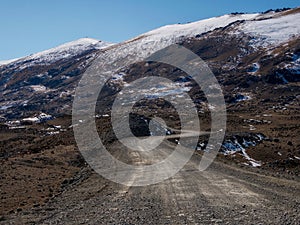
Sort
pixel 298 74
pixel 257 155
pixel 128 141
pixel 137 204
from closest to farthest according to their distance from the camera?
1. pixel 137 204
2. pixel 128 141
3. pixel 257 155
4. pixel 298 74

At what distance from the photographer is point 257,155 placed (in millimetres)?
53312

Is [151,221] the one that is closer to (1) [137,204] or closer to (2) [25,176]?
(1) [137,204]

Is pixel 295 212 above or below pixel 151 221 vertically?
below

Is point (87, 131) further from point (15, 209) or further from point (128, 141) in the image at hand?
point (15, 209)

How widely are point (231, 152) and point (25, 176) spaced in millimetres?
31335

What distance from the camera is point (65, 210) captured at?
2030 cm

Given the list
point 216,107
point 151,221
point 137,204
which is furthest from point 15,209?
point 216,107

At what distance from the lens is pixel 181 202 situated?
Answer: 2036cm

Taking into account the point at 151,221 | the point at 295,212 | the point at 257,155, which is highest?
the point at 151,221

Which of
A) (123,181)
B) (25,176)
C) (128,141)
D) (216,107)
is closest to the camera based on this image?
(123,181)

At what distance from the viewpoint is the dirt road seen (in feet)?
57.9

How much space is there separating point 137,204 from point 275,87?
167313mm

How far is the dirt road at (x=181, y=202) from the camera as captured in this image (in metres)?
17.6

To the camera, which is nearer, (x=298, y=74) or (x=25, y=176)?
(x=25, y=176)
